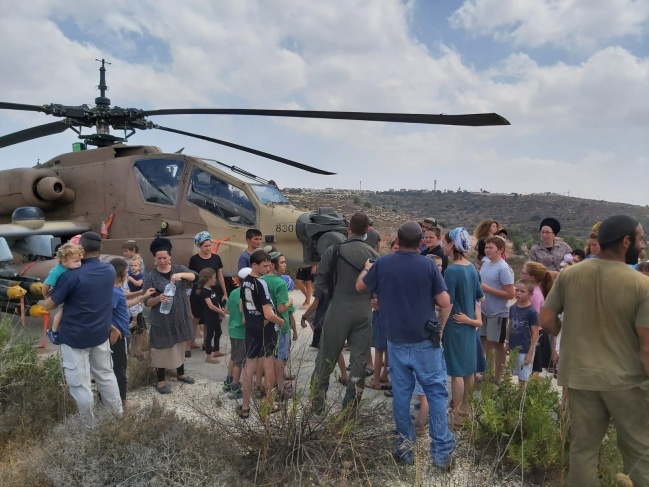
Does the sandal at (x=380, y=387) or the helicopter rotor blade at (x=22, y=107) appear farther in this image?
the helicopter rotor blade at (x=22, y=107)

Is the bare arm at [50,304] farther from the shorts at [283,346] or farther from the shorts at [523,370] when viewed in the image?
the shorts at [523,370]

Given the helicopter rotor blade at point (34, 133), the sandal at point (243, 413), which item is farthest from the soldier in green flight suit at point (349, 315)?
the helicopter rotor blade at point (34, 133)

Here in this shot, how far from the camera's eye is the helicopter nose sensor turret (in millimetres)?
6559

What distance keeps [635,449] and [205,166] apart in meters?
6.62

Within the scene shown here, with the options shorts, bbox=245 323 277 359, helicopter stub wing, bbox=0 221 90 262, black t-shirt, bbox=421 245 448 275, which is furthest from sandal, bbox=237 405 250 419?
helicopter stub wing, bbox=0 221 90 262

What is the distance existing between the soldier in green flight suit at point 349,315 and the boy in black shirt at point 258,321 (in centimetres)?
48

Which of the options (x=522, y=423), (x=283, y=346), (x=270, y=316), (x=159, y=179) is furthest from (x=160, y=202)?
(x=522, y=423)

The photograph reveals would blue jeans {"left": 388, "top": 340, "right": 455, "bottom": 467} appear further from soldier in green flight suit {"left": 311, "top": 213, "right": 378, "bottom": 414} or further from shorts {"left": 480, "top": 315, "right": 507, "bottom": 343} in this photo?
shorts {"left": 480, "top": 315, "right": 507, "bottom": 343}

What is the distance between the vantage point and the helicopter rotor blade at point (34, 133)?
26.4 feet

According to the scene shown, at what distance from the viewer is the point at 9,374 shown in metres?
4.11

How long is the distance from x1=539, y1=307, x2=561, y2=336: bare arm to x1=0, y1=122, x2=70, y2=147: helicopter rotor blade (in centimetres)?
835

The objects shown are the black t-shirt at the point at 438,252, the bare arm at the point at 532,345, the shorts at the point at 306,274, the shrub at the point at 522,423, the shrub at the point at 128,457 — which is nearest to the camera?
the shrub at the point at 128,457

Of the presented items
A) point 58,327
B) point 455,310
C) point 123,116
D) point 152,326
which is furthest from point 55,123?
point 455,310

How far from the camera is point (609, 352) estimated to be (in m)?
2.57
